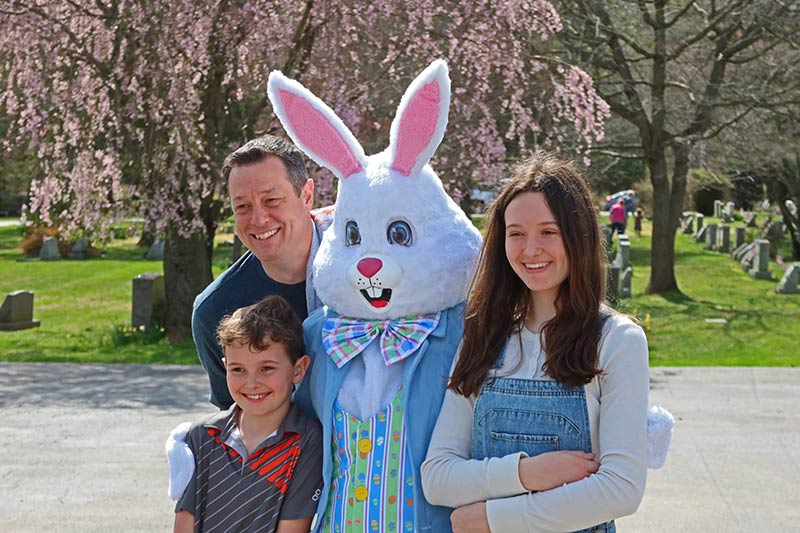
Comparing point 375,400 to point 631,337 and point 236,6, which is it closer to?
point 631,337

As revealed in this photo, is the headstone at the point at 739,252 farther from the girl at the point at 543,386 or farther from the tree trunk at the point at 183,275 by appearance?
the girl at the point at 543,386

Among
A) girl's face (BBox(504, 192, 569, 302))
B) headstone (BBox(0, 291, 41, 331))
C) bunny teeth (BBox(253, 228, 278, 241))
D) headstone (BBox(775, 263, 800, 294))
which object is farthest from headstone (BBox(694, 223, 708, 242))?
girl's face (BBox(504, 192, 569, 302))

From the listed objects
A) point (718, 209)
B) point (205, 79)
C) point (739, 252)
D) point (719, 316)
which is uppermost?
point (205, 79)

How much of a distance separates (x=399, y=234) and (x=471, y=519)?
0.82 metres

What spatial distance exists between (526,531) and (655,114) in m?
12.9

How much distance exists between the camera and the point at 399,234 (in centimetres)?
275

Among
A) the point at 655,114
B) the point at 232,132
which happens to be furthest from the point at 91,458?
the point at 655,114

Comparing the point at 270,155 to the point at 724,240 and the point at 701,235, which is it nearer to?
the point at 724,240

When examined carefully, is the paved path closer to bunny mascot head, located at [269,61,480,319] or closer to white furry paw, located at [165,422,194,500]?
white furry paw, located at [165,422,194,500]

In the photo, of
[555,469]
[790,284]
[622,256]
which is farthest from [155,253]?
[555,469]

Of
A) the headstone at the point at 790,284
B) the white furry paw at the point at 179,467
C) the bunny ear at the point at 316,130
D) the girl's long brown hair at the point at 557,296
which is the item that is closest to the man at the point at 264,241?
the bunny ear at the point at 316,130

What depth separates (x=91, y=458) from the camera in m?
6.57

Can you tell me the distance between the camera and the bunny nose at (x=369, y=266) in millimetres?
2645

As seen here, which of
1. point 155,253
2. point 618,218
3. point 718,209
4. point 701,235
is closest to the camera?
point 155,253
